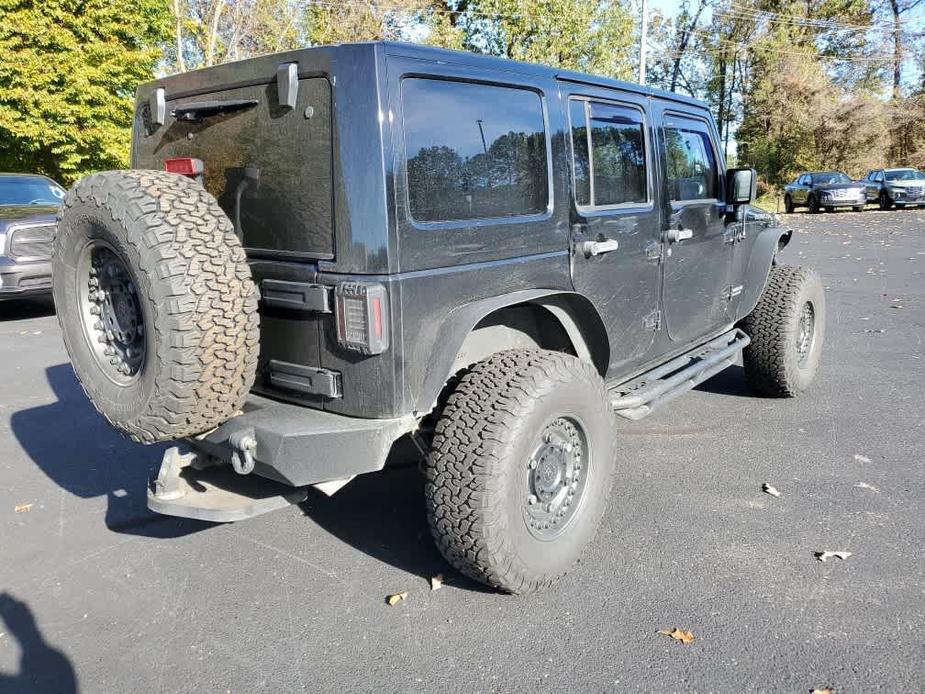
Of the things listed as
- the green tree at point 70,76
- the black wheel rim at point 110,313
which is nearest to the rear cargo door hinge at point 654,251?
the black wheel rim at point 110,313

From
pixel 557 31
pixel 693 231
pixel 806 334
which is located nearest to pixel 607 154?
pixel 693 231

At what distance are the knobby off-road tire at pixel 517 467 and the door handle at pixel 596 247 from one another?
57 cm

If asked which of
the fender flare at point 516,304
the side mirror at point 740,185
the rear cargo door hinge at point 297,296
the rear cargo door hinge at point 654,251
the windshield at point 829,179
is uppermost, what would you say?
the windshield at point 829,179

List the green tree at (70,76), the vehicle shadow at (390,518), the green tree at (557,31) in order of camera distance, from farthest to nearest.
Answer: the green tree at (557,31) → the green tree at (70,76) → the vehicle shadow at (390,518)

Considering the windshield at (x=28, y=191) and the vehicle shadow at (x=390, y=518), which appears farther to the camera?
the windshield at (x=28, y=191)

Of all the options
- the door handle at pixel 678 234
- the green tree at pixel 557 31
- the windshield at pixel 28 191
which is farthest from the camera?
the green tree at pixel 557 31

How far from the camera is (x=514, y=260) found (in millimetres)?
3016

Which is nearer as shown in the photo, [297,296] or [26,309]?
[297,296]

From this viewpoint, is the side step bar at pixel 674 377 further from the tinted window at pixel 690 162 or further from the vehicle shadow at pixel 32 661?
the vehicle shadow at pixel 32 661

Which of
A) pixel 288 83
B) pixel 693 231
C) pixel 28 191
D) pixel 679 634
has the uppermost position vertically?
pixel 28 191

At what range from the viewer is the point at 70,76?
13.9 m

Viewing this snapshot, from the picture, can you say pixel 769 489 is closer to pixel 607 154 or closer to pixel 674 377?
pixel 674 377

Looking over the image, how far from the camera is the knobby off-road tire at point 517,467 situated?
271 cm

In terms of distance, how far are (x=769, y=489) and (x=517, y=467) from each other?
185 centimetres
